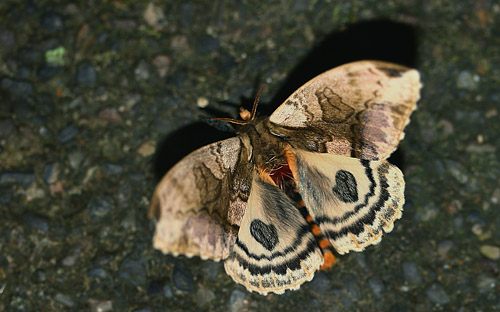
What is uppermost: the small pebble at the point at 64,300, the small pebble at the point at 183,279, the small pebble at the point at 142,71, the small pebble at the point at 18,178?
the small pebble at the point at 142,71

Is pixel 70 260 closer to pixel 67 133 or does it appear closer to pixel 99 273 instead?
pixel 99 273

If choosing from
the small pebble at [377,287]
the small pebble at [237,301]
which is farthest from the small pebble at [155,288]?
the small pebble at [377,287]

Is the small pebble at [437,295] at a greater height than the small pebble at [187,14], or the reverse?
the small pebble at [187,14]

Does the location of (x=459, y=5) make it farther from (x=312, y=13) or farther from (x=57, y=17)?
(x=57, y=17)

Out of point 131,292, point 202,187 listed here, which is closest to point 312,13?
point 202,187

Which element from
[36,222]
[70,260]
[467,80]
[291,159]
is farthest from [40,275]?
[467,80]

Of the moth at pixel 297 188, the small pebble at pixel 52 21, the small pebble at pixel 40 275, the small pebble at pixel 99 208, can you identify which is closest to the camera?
the moth at pixel 297 188

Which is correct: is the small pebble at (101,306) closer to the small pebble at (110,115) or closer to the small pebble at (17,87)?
the small pebble at (110,115)

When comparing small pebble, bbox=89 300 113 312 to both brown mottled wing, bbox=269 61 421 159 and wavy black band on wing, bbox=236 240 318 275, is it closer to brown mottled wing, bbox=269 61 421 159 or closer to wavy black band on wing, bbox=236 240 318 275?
wavy black band on wing, bbox=236 240 318 275
